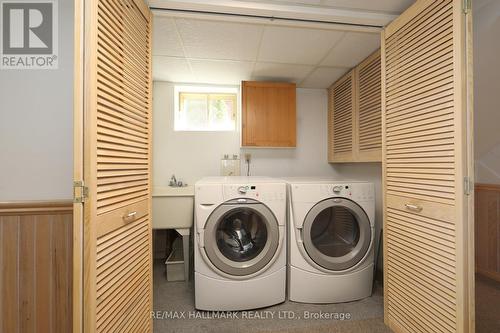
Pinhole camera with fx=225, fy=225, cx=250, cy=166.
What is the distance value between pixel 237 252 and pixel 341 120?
1.84m

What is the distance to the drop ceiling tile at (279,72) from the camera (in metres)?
2.21

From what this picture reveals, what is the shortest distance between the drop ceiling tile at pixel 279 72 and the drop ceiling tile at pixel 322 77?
101 mm

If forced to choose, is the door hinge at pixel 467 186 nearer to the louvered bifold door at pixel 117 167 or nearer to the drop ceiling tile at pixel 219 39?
the drop ceiling tile at pixel 219 39

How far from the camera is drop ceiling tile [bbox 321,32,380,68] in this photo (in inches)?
67.8

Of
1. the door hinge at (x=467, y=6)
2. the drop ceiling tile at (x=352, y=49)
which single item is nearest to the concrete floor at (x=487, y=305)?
the door hinge at (x=467, y=6)

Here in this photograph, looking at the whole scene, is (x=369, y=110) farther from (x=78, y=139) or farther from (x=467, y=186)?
(x=78, y=139)

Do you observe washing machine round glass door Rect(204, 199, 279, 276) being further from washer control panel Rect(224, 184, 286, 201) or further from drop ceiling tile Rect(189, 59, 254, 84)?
drop ceiling tile Rect(189, 59, 254, 84)

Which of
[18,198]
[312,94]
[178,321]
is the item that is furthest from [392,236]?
[18,198]

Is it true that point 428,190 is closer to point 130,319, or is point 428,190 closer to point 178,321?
point 130,319

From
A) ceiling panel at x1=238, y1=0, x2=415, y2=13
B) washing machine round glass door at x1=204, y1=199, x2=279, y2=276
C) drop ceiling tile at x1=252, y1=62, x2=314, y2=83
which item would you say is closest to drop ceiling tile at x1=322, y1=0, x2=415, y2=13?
ceiling panel at x1=238, y1=0, x2=415, y2=13

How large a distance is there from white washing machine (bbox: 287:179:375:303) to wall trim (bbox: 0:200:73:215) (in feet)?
4.76

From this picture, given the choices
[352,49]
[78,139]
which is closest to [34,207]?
[78,139]

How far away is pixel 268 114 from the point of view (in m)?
2.48

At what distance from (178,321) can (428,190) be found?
182cm
